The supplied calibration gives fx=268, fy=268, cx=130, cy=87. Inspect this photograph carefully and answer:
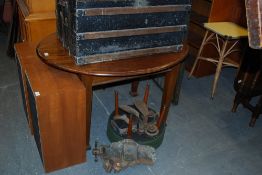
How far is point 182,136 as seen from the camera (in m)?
2.16

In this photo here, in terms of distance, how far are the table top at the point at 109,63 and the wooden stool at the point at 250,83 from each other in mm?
976

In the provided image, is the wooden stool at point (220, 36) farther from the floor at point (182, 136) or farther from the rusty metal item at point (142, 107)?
the rusty metal item at point (142, 107)

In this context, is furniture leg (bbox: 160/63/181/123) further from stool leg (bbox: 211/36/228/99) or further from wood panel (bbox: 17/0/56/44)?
wood panel (bbox: 17/0/56/44)

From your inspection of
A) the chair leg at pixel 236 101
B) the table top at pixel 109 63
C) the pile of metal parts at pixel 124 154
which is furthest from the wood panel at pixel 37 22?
the chair leg at pixel 236 101

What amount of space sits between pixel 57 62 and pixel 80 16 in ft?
0.99

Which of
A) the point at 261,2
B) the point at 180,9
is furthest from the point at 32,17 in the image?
the point at 261,2

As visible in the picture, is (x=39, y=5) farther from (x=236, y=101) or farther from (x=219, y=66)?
(x=236, y=101)

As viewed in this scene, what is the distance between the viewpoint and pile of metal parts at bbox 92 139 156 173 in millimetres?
1762

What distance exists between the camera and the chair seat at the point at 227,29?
2.42 metres

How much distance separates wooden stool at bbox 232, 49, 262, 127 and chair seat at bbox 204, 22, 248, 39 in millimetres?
191

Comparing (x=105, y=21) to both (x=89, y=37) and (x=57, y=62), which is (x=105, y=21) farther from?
(x=57, y=62)

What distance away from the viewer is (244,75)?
2402 mm

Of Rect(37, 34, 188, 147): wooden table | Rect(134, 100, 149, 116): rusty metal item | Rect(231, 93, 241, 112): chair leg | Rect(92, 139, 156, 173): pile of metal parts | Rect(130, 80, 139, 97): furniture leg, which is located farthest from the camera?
Rect(130, 80, 139, 97): furniture leg

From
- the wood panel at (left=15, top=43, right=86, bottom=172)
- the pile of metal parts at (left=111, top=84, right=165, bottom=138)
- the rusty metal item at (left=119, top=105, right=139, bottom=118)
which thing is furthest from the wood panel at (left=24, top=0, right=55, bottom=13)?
the rusty metal item at (left=119, top=105, right=139, bottom=118)
